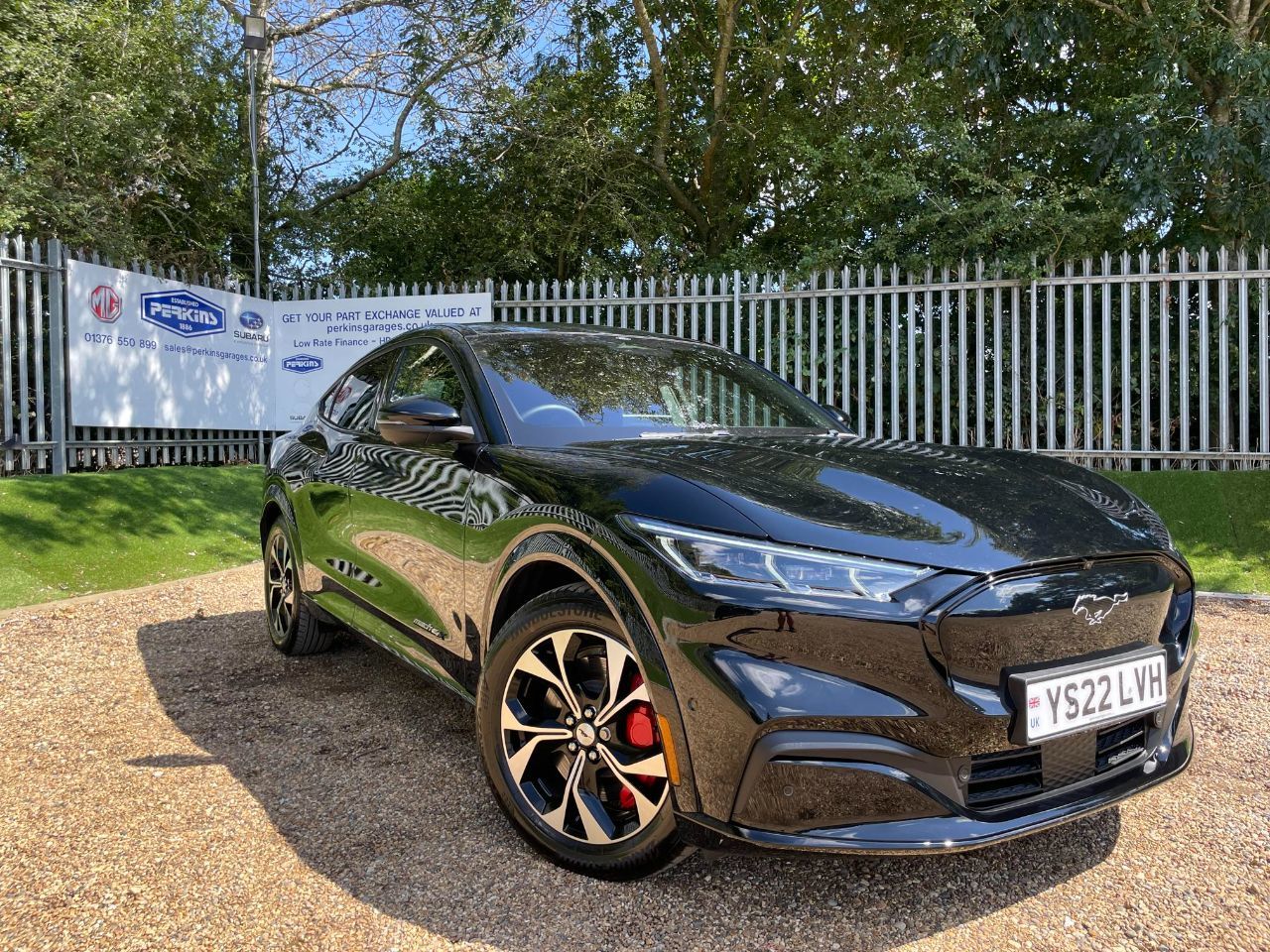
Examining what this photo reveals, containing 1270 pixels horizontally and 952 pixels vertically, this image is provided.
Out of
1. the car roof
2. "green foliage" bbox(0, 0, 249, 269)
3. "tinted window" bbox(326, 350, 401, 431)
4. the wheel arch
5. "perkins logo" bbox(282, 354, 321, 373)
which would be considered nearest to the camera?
the wheel arch

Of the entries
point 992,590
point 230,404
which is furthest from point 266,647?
point 230,404

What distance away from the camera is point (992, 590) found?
6.13 ft

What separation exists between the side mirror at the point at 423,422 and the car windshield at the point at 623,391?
0.18 metres

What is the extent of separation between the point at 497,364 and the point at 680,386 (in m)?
0.74

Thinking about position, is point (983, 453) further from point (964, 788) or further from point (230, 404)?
point (230, 404)

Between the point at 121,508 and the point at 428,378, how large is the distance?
533cm

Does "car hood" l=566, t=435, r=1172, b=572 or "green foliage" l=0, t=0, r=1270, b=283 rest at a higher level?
"green foliage" l=0, t=0, r=1270, b=283

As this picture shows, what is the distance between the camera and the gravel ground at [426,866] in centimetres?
203

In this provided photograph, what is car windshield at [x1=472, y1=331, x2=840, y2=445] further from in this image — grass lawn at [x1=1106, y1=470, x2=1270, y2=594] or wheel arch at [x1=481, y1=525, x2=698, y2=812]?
grass lawn at [x1=1106, y1=470, x2=1270, y2=594]

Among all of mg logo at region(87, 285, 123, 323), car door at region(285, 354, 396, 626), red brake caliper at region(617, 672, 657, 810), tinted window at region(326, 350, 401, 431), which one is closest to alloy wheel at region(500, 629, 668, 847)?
red brake caliper at region(617, 672, 657, 810)

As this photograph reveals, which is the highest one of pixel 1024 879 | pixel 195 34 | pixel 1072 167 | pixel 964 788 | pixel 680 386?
pixel 195 34

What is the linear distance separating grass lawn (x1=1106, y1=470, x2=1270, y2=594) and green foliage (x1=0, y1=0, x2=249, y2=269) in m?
12.3

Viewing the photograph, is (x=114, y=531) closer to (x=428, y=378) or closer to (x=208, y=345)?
(x=208, y=345)

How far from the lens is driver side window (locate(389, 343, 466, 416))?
10.2 ft
